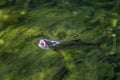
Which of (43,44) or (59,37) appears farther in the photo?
(59,37)

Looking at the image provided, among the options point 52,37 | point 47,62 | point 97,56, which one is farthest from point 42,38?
point 97,56

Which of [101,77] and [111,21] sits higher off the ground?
[111,21]

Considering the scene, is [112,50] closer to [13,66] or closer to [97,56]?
[97,56]

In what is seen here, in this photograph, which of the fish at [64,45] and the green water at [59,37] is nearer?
the green water at [59,37]

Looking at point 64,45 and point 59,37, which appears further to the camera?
point 59,37

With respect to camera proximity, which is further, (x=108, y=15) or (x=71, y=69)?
(x=108, y=15)

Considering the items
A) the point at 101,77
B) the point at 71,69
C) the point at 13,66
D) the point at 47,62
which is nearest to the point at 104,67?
the point at 101,77

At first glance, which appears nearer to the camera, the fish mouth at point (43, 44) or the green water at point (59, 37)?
the green water at point (59, 37)

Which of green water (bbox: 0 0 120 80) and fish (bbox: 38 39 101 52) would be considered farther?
fish (bbox: 38 39 101 52)
